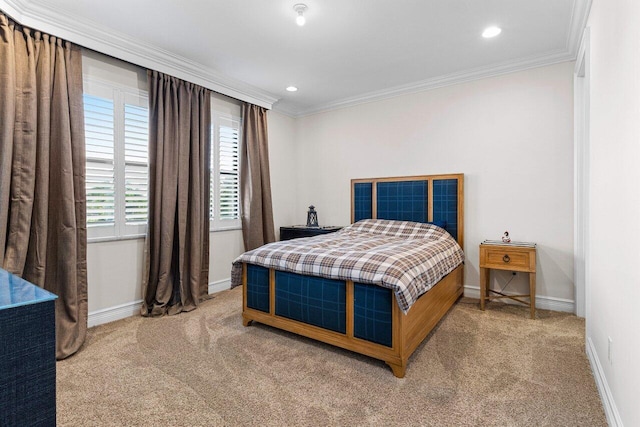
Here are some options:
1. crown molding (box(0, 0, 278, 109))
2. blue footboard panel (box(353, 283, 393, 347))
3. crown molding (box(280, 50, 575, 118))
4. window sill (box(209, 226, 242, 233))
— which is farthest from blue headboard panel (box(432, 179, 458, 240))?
crown molding (box(0, 0, 278, 109))

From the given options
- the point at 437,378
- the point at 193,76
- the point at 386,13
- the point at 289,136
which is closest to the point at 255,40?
the point at 193,76

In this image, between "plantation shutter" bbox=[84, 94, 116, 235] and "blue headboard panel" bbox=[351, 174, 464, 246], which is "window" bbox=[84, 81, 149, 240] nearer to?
"plantation shutter" bbox=[84, 94, 116, 235]

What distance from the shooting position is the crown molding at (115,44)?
240 cm

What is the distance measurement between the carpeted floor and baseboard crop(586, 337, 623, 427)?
0.04 metres

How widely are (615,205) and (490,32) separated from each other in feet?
6.49

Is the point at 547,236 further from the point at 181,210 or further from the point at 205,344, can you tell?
the point at 181,210

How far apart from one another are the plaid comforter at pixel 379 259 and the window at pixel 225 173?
1.29 metres

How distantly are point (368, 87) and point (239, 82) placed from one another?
1.62 meters

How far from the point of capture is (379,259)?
2.31 m

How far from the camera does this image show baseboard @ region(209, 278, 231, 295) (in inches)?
157

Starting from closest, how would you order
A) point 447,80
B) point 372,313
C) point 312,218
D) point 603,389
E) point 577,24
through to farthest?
point 603,389, point 372,313, point 577,24, point 447,80, point 312,218

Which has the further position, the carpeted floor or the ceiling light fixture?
the ceiling light fixture

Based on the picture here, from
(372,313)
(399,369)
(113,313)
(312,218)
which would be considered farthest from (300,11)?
(113,313)

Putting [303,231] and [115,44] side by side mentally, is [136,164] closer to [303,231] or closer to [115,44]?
[115,44]
